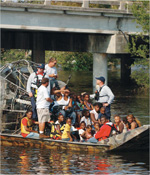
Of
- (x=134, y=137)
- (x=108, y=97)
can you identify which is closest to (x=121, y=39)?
(x=108, y=97)

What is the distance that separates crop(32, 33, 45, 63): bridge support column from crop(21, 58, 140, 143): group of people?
22176 mm

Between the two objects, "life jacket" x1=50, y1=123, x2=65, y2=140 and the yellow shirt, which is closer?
the yellow shirt

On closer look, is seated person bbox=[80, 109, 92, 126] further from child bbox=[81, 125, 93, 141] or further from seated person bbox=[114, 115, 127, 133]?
seated person bbox=[114, 115, 127, 133]

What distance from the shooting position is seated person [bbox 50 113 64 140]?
66.2 ft

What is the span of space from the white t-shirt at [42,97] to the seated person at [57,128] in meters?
0.74

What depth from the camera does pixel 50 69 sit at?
21.3 meters

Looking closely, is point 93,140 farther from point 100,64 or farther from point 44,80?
point 100,64

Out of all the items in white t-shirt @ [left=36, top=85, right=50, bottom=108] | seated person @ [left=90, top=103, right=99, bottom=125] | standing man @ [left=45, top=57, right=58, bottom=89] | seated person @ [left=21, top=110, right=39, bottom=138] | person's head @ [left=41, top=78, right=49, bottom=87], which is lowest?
seated person @ [left=21, top=110, right=39, bottom=138]

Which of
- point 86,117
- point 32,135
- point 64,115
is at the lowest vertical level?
point 32,135

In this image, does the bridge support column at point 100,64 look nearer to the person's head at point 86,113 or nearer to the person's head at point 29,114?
the person's head at point 86,113

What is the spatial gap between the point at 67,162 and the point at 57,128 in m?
2.24

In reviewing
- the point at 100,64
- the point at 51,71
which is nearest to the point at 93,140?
the point at 51,71

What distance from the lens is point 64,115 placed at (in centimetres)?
2084

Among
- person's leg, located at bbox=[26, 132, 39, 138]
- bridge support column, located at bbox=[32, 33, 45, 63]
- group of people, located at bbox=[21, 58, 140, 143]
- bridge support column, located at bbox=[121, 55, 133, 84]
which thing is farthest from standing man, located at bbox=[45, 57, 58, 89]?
bridge support column, located at bbox=[121, 55, 133, 84]
